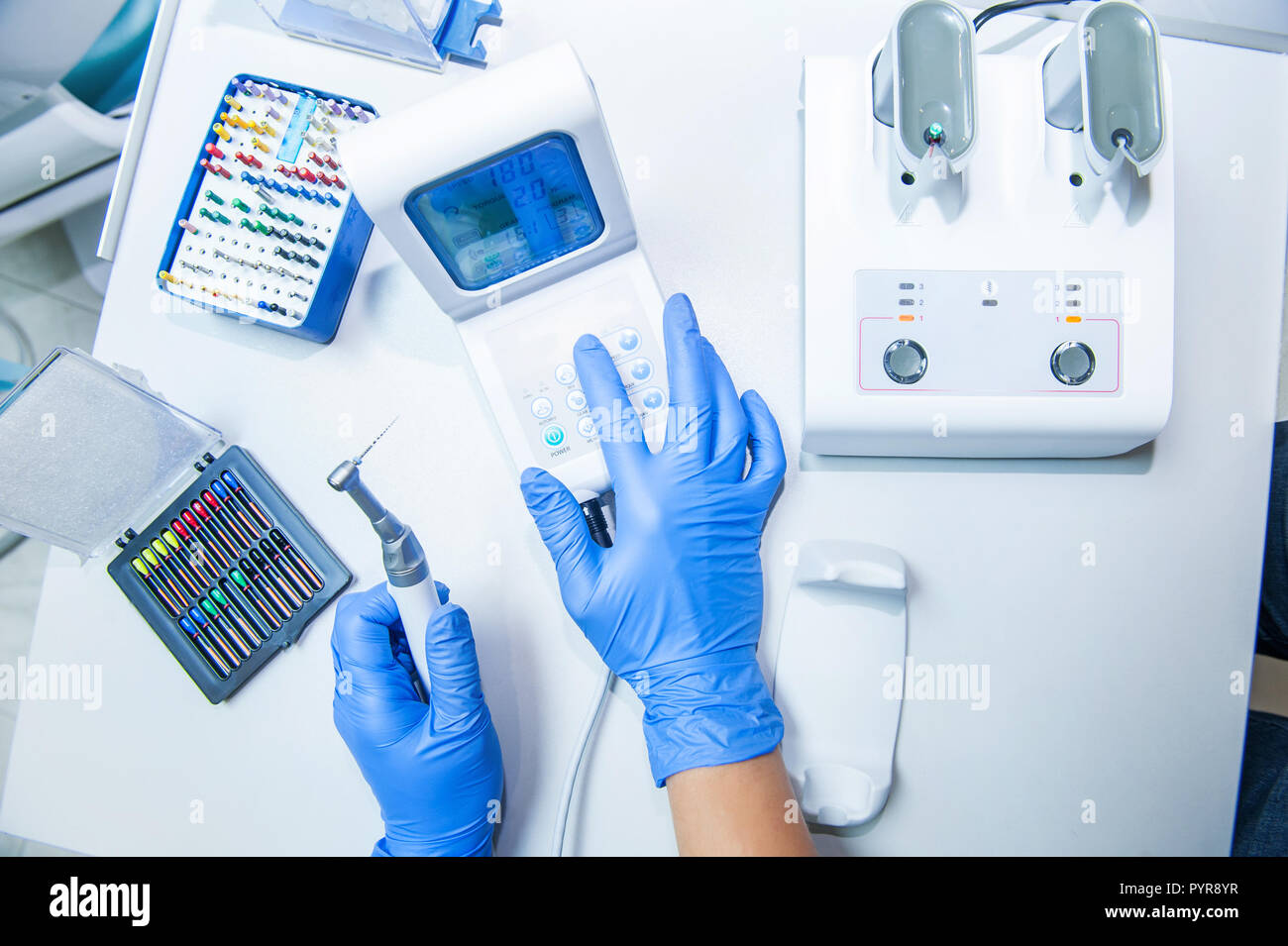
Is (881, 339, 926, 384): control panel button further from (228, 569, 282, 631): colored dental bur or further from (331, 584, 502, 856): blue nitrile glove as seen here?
(228, 569, 282, 631): colored dental bur

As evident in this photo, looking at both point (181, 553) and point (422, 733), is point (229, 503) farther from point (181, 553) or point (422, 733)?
point (422, 733)

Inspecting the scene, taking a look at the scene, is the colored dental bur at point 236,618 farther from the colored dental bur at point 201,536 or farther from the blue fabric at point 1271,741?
the blue fabric at point 1271,741

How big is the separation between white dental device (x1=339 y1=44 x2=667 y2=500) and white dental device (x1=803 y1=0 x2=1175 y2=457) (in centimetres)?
21

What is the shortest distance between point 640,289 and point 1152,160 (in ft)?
1.65

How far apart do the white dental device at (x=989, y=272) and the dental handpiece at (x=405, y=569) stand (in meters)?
0.42

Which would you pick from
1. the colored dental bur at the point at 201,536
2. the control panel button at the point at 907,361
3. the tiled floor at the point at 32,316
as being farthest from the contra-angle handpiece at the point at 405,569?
the tiled floor at the point at 32,316

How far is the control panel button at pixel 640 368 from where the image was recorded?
2.70 feet

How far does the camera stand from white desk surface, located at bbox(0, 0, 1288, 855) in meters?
0.83

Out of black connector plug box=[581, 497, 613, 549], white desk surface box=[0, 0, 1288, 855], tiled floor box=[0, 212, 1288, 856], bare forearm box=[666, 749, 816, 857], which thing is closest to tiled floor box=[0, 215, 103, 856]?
tiled floor box=[0, 212, 1288, 856]

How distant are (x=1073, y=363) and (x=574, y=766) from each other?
662 mm

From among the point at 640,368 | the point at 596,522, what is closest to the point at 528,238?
the point at 640,368

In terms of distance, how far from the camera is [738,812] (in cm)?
76
